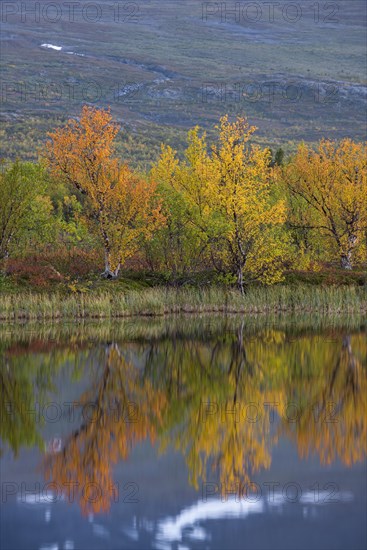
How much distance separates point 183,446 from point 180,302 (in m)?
25.5

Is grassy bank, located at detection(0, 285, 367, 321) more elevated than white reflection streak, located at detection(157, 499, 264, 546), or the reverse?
white reflection streak, located at detection(157, 499, 264, 546)

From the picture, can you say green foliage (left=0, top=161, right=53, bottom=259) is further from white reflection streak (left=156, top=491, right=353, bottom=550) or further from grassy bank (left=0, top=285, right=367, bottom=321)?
white reflection streak (left=156, top=491, right=353, bottom=550)

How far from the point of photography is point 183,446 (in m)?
17.4

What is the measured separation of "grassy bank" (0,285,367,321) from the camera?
128ft

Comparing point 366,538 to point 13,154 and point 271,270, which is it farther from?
point 13,154

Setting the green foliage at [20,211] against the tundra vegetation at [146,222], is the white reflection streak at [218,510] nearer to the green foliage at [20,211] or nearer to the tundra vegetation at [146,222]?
the tundra vegetation at [146,222]

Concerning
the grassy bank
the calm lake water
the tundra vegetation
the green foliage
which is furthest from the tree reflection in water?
the green foliage

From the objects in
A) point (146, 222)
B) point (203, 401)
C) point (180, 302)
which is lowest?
point (180, 302)

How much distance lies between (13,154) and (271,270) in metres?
75.3

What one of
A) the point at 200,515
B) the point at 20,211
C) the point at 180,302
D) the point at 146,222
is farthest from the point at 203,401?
the point at 20,211

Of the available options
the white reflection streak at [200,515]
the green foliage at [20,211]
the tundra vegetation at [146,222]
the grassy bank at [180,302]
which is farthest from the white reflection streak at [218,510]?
the green foliage at [20,211]

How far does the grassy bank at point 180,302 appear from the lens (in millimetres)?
38969

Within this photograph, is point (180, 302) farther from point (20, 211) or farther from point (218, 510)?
point (218, 510)

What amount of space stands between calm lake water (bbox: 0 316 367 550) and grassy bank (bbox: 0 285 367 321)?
695 cm
